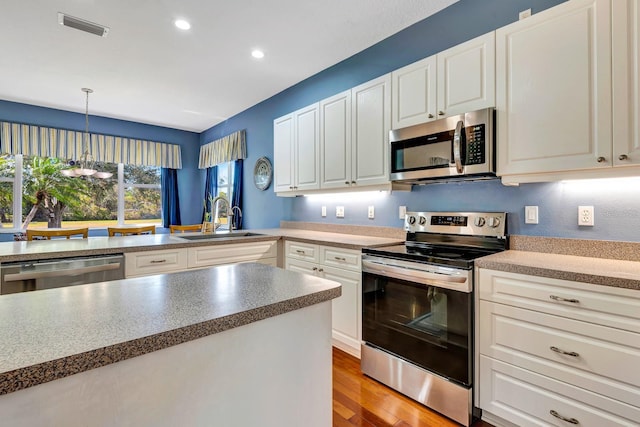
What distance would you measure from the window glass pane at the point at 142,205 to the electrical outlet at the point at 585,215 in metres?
5.92

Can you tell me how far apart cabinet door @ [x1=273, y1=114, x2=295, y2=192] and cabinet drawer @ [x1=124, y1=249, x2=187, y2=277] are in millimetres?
1377

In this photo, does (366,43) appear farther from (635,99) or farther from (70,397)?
(70,397)

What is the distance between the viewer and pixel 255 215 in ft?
15.2

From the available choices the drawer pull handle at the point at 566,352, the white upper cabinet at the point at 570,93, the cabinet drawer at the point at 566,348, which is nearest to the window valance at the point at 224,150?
the white upper cabinet at the point at 570,93

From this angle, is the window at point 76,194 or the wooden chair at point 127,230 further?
the window at point 76,194

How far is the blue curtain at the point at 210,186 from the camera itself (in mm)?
5617

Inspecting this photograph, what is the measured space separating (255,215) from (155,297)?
148 inches

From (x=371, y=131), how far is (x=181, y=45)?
6.43ft

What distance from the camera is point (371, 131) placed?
2.59 metres

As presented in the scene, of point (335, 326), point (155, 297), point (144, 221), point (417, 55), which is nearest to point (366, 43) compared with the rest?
point (417, 55)

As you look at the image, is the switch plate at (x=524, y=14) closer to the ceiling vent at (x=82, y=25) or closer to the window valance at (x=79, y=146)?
the ceiling vent at (x=82, y=25)

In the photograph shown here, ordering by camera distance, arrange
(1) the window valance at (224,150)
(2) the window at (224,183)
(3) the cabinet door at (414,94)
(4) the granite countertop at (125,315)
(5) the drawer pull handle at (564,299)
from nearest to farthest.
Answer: (4) the granite countertop at (125,315)
(5) the drawer pull handle at (564,299)
(3) the cabinet door at (414,94)
(1) the window valance at (224,150)
(2) the window at (224,183)

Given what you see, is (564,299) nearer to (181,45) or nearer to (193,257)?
(193,257)

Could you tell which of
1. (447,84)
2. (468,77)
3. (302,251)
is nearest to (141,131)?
(302,251)
